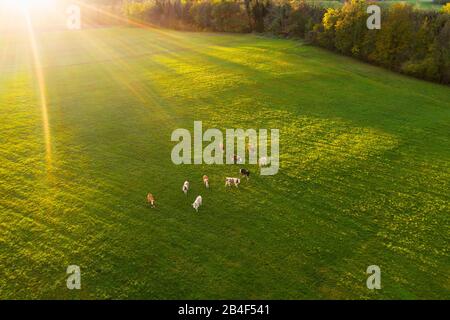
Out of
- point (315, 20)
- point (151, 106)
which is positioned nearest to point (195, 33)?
point (315, 20)

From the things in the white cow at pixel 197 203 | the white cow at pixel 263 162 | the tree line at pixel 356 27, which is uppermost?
the tree line at pixel 356 27

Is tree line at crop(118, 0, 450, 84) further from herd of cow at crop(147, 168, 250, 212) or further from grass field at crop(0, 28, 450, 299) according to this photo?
herd of cow at crop(147, 168, 250, 212)

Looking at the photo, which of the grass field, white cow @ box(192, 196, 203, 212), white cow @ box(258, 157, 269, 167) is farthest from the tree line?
white cow @ box(192, 196, 203, 212)

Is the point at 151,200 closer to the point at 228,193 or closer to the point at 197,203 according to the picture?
the point at 197,203

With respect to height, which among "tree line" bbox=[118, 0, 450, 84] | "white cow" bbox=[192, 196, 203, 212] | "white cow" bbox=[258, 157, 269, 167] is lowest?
"white cow" bbox=[192, 196, 203, 212]

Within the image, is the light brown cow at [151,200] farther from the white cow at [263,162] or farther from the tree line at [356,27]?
the tree line at [356,27]

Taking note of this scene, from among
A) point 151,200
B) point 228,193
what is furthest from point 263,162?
point 151,200

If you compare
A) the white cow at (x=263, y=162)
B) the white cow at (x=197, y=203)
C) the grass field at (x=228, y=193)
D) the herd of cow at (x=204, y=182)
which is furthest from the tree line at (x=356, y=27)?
the white cow at (x=197, y=203)
